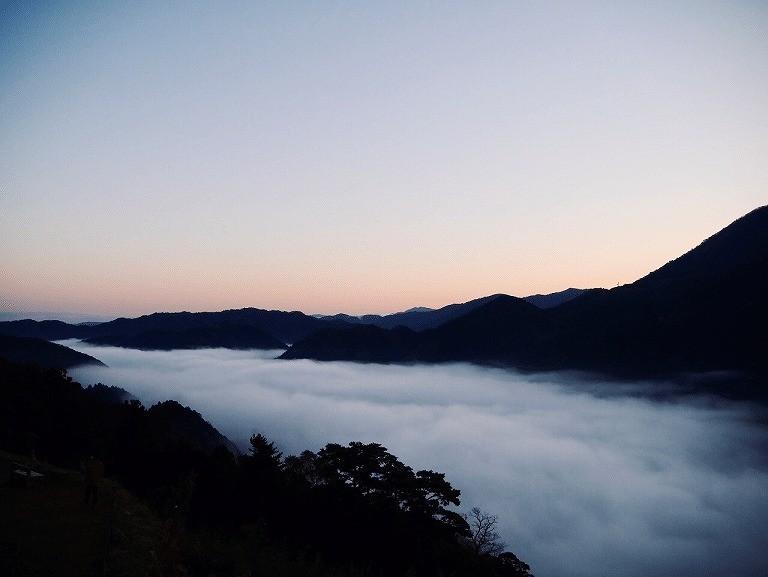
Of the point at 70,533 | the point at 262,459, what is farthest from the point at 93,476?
the point at 262,459

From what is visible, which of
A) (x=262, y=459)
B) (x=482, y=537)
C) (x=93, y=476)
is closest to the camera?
(x=93, y=476)

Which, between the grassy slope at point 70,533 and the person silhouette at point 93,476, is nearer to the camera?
the grassy slope at point 70,533

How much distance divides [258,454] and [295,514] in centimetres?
1403

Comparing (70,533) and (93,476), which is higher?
(93,476)

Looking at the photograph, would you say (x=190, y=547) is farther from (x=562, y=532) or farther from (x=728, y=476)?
(x=728, y=476)

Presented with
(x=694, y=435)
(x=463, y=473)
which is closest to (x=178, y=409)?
(x=463, y=473)

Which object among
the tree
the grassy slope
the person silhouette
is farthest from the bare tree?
the person silhouette

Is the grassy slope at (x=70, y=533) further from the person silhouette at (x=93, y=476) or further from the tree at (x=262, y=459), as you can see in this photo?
the tree at (x=262, y=459)

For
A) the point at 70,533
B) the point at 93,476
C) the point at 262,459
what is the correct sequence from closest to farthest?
the point at 70,533
the point at 93,476
the point at 262,459

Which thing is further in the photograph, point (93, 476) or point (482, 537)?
point (482, 537)

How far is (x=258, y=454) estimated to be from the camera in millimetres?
37781

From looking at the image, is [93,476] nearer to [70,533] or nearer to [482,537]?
[70,533]

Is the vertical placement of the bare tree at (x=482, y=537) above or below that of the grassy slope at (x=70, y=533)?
below

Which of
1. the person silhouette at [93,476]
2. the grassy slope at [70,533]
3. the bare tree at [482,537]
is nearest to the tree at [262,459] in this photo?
the bare tree at [482,537]
